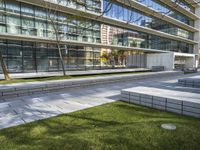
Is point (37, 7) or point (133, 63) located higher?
point (37, 7)

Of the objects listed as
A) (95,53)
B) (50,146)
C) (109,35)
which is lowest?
(50,146)

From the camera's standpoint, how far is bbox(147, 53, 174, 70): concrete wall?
1238 inches

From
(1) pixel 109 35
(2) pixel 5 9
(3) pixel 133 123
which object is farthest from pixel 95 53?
(3) pixel 133 123

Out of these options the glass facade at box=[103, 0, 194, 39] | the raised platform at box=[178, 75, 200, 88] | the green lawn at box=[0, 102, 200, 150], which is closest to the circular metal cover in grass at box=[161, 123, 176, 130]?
the green lawn at box=[0, 102, 200, 150]

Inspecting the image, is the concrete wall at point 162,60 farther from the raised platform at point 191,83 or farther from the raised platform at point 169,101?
the raised platform at point 169,101

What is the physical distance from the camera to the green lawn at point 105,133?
3545 mm

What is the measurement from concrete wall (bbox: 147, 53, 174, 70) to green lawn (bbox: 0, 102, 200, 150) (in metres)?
28.1

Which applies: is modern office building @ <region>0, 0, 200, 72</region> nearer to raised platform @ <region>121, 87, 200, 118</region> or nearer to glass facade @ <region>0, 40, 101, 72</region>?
glass facade @ <region>0, 40, 101, 72</region>

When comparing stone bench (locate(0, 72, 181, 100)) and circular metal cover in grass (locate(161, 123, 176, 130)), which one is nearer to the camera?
circular metal cover in grass (locate(161, 123, 176, 130))

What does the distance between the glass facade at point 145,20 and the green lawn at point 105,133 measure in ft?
60.0

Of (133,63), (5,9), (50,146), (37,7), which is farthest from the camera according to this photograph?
(133,63)

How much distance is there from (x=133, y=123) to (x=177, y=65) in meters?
38.6

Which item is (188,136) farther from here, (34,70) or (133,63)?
(133,63)

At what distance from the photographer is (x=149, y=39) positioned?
32.3m
